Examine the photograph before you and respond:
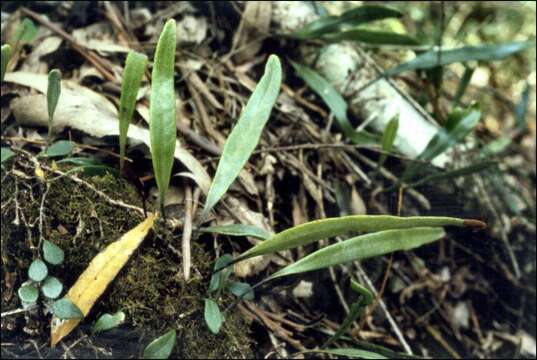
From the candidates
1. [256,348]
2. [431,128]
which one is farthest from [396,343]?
[431,128]

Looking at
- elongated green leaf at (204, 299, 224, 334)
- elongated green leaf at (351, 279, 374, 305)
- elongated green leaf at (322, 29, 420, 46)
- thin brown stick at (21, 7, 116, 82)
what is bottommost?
elongated green leaf at (204, 299, 224, 334)

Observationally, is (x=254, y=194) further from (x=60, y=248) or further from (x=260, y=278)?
(x=60, y=248)

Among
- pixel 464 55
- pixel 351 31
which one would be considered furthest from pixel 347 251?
pixel 464 55

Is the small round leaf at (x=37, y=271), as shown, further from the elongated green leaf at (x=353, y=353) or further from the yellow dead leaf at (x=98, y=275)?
the elongated green leaf at (x=353, y=353)

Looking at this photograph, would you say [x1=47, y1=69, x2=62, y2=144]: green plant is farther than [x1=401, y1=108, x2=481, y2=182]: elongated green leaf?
No

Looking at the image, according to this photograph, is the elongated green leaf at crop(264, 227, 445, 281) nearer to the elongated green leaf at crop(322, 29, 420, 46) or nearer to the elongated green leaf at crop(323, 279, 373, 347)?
the elongated green leaf at crop(323, 279, 373, 347)

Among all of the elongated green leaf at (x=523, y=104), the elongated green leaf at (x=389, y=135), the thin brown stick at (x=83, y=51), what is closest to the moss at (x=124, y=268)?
the thin brown stick at (x=83, y=51)

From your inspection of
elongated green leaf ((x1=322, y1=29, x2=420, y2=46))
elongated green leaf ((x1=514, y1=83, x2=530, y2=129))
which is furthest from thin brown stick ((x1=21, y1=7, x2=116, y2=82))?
elongated green leaf ((x1=514, y1=83, x2=530, y2=129))
